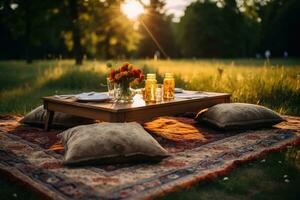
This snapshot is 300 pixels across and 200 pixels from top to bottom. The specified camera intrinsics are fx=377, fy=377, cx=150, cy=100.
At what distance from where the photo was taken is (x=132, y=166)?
115 inches

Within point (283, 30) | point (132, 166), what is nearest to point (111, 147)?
point (132, 166)

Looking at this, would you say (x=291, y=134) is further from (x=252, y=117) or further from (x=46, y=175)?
(x=46, y=175)

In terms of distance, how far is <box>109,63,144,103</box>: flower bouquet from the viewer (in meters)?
3.89

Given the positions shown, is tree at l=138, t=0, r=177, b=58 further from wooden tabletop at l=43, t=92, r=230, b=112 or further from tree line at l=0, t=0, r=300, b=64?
wooden tabletop at l=43, t=92, r=230, b=112

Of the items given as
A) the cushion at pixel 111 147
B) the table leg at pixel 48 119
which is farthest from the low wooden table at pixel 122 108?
the cushion at pixel 111 147

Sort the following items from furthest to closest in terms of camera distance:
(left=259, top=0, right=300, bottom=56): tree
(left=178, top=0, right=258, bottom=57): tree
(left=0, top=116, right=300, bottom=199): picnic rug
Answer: (left=178, top=0, right=258, bottom=57): tree → (left=259, top=0, right=300, bottom=56): tree → (left=0, top=116, right=300, bottom=199): picnic rug

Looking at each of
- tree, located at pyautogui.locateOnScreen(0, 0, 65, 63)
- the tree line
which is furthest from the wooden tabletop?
tree, located at pyautogui.locateOnScreen(0, 0, 65, 63)

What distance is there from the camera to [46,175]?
8.80 ft

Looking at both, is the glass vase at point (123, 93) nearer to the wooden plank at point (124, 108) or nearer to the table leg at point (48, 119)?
the wooden plank at point (124, 108)

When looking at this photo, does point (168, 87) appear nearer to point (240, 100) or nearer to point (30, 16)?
point (240, 100)

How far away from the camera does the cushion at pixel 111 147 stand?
2883mm

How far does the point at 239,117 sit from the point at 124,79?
1.36 metres

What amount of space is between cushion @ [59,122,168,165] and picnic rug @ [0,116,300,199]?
0.22 ft

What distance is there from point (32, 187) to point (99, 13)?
13.2 meters
